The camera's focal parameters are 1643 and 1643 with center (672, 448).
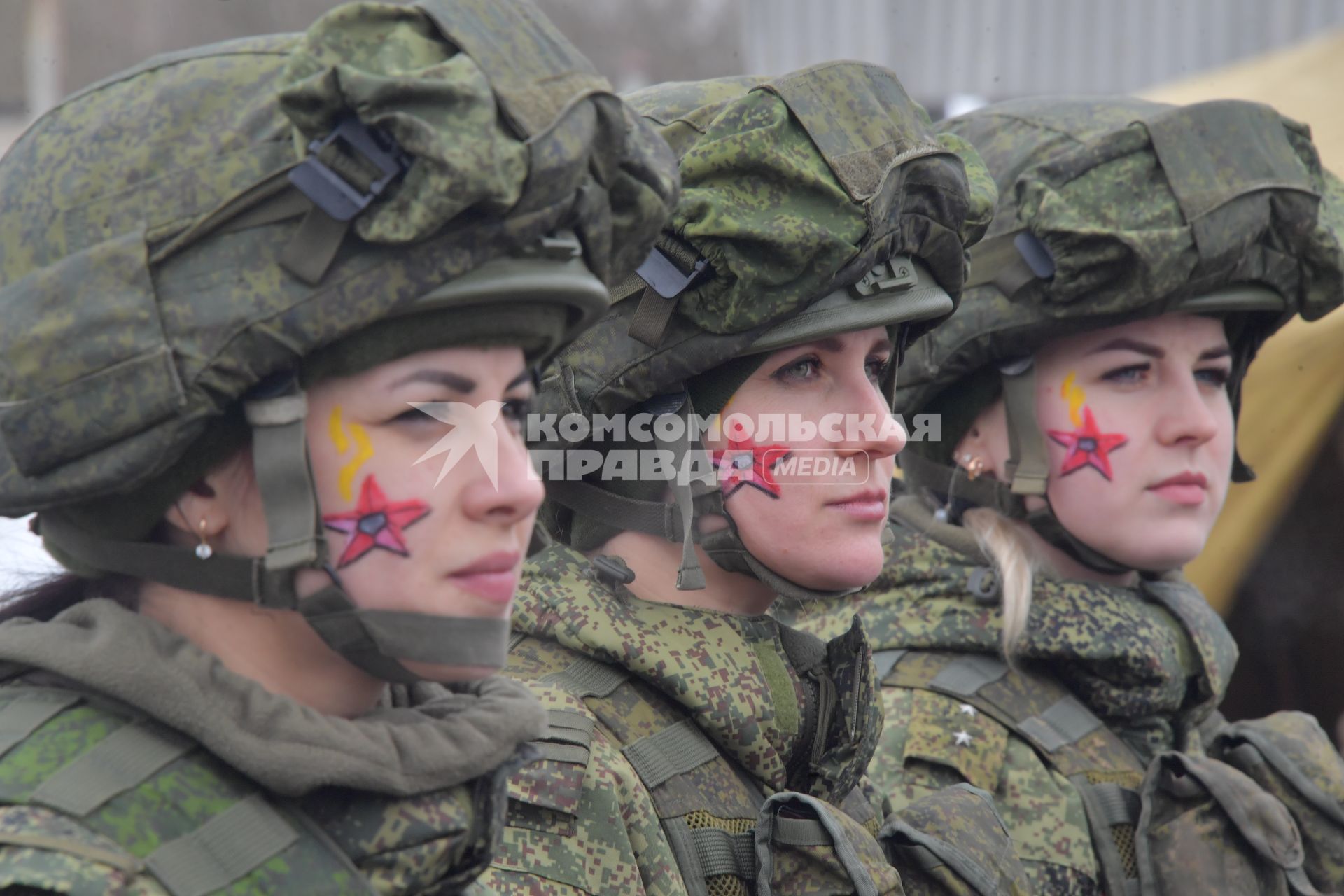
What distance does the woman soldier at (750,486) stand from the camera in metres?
3.21

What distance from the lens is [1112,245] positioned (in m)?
4.30

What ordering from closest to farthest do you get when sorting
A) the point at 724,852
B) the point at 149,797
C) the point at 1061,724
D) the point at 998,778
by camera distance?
1. the point at 149,797
2. the point at 724,852
3. the point at 998,778
4. the point at 1061,724

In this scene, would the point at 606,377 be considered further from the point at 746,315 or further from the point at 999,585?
the point at 999,585

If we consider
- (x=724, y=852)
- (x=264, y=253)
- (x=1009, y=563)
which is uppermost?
(x=264, y=253)

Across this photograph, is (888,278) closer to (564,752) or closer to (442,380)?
(564,752)

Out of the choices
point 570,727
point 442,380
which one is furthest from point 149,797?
point 570,727

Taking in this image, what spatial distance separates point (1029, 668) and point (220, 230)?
2.94m

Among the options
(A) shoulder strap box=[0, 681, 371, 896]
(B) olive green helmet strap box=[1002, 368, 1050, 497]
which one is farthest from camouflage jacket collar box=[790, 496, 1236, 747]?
(A) shoulder strap box=[0, 681, 371, 896]

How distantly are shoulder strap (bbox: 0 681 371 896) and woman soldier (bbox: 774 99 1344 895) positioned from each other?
2257 millimetres

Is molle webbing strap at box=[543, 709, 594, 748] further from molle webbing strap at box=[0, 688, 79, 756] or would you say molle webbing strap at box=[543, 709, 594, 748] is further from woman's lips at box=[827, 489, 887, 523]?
molle webbing strap at box=[0, 688, 79, 756]

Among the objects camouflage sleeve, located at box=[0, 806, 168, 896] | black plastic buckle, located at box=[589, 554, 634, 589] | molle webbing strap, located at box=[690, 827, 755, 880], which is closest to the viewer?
camouflage sleeve, located at box=[0, 806, 168, 896]

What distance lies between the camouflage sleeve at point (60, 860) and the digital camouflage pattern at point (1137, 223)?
2953 mm

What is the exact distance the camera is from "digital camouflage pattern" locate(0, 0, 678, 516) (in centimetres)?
220

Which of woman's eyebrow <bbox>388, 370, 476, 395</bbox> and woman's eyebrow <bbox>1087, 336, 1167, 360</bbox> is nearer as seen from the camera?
woman's eyebrow <bbox>388, 370, 476, 395</bbox>
